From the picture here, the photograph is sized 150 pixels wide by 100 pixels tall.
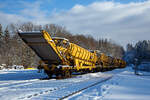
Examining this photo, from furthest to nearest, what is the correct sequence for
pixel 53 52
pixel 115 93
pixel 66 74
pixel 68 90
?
pixel 66 74 → pixel 53 52 → pixel 68 90 → pixel 115 93

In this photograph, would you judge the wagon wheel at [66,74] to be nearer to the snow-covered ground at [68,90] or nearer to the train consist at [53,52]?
the train consist at [53,52]

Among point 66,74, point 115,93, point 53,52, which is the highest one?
point 53,52

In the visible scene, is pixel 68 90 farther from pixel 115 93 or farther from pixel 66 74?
pixel 66 74

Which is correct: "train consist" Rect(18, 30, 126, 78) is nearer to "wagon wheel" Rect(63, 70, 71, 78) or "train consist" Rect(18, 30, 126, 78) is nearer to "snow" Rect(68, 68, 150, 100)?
"wagon wheel" Rect(63, 70, 71, 78)

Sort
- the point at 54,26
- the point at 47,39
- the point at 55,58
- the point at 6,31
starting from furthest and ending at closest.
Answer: the point at 6,31 → the point at 54,26 → the point at 55,58 → the point at 47,39

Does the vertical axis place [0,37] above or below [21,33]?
above

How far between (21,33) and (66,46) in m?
4.30

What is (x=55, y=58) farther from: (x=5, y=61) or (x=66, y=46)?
(x=5, y=61)

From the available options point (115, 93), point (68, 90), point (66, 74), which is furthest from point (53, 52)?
point (115, 93)

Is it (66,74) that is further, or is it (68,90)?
(66,74)

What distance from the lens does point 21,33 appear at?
44.8ft

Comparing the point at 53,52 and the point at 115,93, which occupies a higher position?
the point at 53,52

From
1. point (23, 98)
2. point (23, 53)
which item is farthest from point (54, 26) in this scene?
point (23, 98)

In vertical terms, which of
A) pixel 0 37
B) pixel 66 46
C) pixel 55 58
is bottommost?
pixel 55 58
